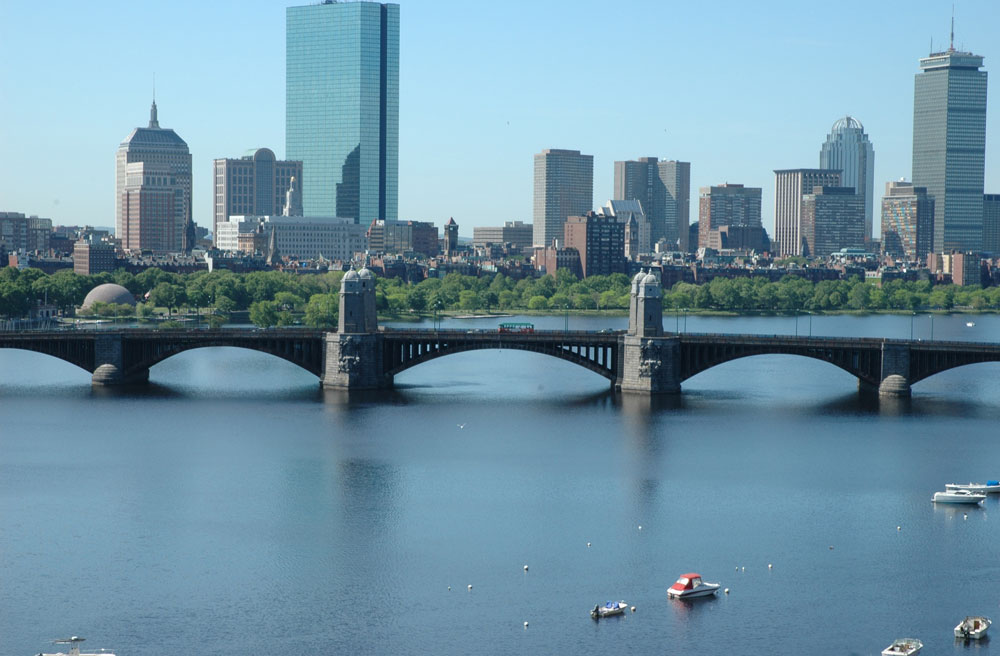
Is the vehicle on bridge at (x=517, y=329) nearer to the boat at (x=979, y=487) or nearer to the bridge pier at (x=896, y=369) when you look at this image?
the bridge pier at (x=896, y=369)

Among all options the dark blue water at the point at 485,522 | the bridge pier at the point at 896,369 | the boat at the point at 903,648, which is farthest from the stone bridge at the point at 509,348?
the boat at the point at 903,648

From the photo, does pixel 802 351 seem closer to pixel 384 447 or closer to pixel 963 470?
pixel 963 470

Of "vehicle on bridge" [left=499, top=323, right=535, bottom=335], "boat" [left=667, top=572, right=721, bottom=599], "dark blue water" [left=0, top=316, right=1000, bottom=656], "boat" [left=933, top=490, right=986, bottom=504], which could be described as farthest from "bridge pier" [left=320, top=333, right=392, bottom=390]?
"boat" [left=667, top=572, right=721, bottom=599]

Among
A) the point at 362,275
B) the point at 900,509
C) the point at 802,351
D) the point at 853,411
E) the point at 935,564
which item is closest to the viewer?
the point at 935,564

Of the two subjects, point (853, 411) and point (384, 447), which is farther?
point (853, 411)

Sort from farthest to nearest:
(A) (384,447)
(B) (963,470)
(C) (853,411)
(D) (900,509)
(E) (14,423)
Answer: (C) (853,411) → (E) (14,423) → (A) (384,447) → (B) (963,470) → (D) (900,509)

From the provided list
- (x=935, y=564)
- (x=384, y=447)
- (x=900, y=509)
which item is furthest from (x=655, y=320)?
(x=935, y=564)
